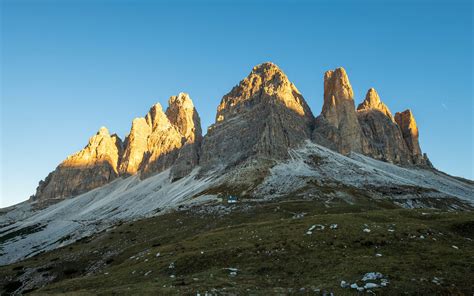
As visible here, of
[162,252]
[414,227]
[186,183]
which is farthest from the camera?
[186,183]

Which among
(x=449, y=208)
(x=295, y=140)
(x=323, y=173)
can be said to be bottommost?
(x=449, y=208)

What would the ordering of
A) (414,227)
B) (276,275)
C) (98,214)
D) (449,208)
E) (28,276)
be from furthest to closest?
(98,214) < (449,208) < (28,276) < (414,227) < (276,275)

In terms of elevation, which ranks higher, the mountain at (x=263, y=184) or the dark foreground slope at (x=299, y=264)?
the mountain at (x=263, y=184)

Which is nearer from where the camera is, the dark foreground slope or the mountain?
the dark foreground slope

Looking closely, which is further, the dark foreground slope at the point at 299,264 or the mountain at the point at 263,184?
the mountain at the point at 263,184

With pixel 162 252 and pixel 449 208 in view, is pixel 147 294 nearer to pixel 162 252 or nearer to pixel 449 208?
pixel 162 252

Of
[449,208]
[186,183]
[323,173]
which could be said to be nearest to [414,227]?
[449,208]

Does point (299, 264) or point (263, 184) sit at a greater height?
point (263, 184)

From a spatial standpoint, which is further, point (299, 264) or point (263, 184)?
point (263, 184)

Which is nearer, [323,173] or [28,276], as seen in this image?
[28,276]

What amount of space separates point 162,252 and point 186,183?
123918 millimetres

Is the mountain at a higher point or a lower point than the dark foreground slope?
higher

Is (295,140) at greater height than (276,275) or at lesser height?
greater

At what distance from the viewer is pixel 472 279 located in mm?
22891
